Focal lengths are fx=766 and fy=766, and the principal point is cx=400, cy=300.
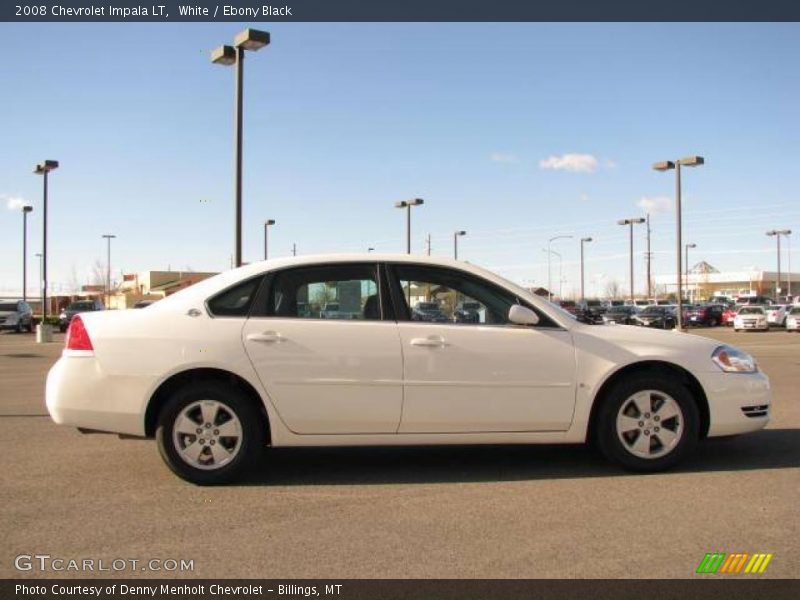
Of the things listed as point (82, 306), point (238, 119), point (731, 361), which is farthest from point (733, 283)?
point (731, 361)

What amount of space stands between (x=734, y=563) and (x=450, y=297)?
2624 millimetres

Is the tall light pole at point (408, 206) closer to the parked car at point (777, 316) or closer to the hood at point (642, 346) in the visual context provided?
the parked car at point (777, 316)

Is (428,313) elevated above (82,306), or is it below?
below

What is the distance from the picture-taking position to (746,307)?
40219 millimetres

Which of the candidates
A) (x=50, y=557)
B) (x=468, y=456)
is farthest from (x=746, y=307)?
(x=50, y=557)

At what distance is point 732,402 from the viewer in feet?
18.6

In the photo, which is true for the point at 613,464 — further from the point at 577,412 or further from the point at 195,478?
the point at 195,478

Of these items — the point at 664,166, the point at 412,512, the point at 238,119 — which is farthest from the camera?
the point at 664,166

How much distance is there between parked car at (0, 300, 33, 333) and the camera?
115ft

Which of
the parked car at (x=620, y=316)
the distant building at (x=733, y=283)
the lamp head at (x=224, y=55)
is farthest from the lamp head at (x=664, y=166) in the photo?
the distant building at (x=733, y=283)

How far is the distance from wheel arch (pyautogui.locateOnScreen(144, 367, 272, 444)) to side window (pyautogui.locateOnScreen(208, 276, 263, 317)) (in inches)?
16.4

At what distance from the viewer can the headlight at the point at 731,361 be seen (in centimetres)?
571

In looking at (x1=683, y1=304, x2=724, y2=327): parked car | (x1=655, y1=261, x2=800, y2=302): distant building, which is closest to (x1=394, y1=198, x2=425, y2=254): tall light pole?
(x1=683, y1=304, x2=724, y2=327): parked car

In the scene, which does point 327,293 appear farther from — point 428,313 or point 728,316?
point 728,316
